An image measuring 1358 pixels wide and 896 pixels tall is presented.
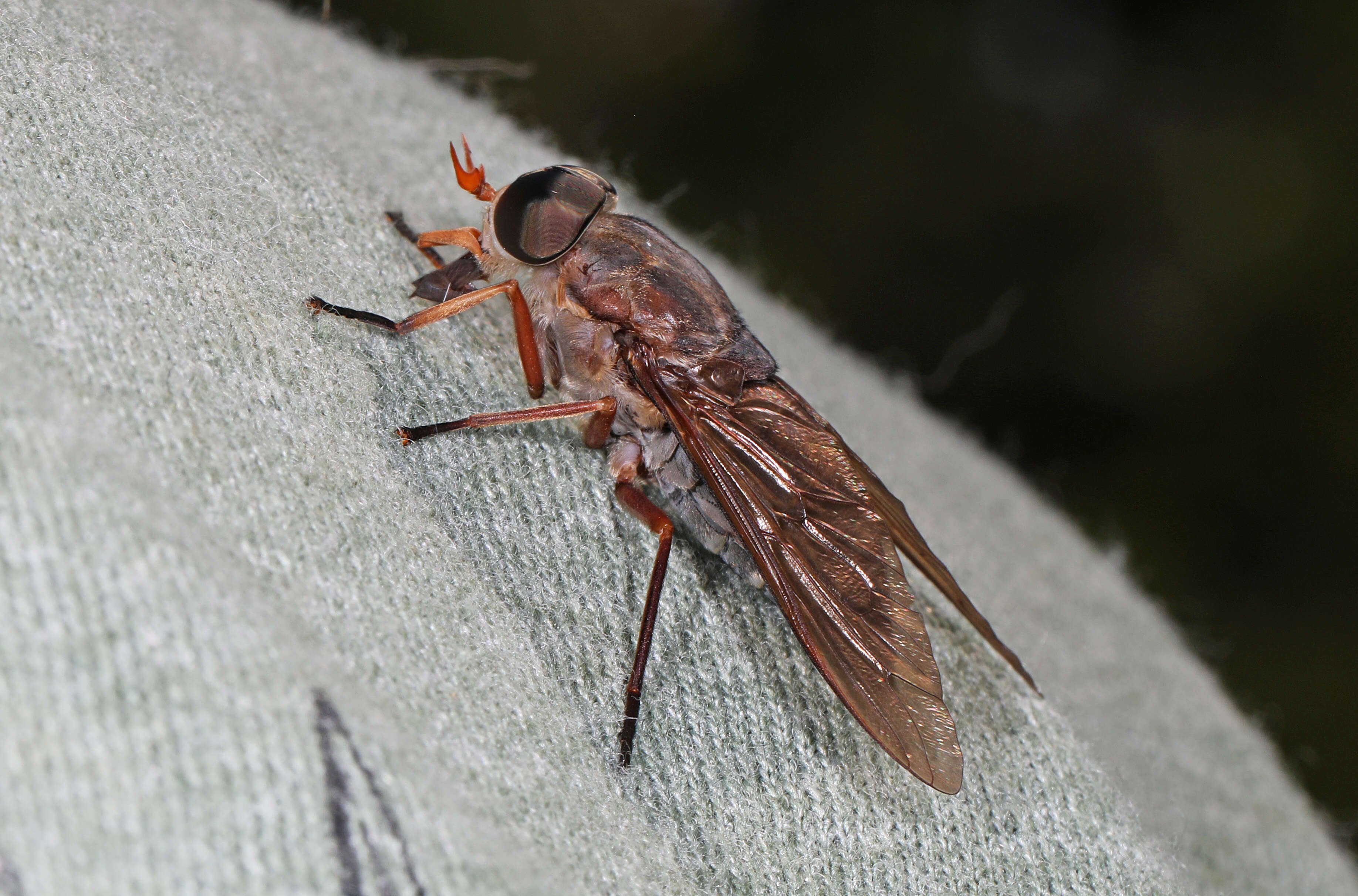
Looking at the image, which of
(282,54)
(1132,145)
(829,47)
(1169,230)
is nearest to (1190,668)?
(282,54)

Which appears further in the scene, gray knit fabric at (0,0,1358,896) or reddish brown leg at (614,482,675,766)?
reddish brown leg at (614,482,675,766)

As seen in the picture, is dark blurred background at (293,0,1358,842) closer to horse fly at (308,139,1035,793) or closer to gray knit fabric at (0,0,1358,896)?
horse fly at (308,139,1035,793)

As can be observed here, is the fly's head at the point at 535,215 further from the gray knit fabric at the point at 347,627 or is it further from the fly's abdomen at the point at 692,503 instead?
the fly's abdomen at the point at 692,503

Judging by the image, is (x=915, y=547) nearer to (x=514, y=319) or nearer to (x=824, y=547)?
(x=824, y=547)

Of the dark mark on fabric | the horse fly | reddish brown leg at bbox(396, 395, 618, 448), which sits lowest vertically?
the dark mark on fabric

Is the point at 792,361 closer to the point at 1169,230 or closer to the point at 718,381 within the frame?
the point at 718,381

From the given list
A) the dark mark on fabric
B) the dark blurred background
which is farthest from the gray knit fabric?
the dark blurred background

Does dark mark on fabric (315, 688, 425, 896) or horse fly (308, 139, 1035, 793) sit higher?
horse fly (308, 139, 1035, 793)
